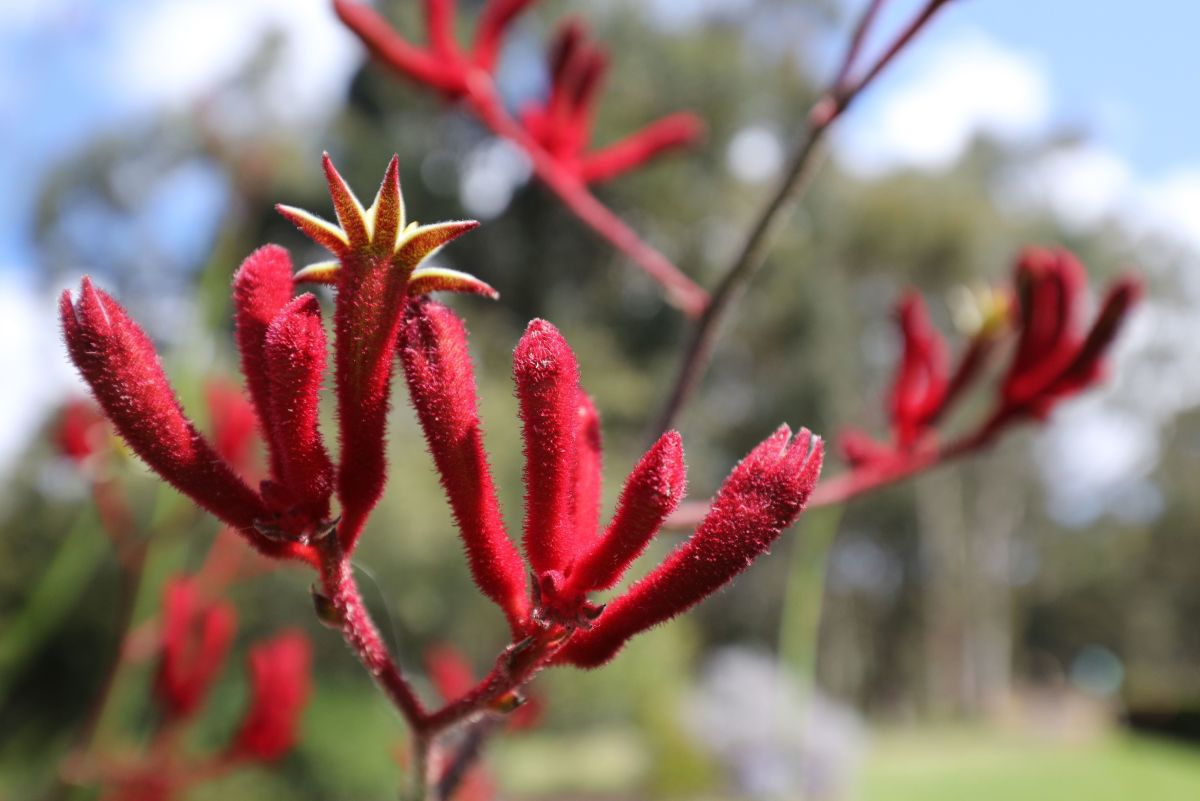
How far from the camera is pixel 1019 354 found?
41.0 inches

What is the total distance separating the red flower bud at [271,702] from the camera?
113 centimetres

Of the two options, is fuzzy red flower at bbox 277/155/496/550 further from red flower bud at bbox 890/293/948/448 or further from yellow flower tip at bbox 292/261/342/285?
red flower bud at bbox 890/293/948/448

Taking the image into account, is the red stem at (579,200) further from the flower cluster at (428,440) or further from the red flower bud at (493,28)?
the flower cluster at (428,440)

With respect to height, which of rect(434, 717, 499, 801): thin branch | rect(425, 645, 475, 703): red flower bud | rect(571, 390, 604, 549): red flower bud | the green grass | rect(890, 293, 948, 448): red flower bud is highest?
rect(571, 390, 604, 549): red flower bud

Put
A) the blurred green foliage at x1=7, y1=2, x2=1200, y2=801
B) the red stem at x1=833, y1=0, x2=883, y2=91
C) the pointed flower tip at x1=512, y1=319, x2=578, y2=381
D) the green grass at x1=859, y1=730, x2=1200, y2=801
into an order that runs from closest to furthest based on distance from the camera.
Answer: the pointed flower tip at x1=512, y1=319, x2=578, y2=381 < the red stem at x1=833, y1=0, x2=883, y2=91 < the blurred green foliage at x1=7, y1=2, x2=1200, y2=801 < the green grass at x1=859, y1=730, x2=1200, y2=801

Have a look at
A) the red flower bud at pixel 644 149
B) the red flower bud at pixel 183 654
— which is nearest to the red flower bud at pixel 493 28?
the red flower bud at pixel 644 149

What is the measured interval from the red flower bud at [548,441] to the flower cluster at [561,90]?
66 centimetres

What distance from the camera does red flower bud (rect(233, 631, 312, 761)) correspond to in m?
1.13

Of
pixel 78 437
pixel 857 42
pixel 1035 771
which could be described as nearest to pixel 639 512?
pixel 857 42

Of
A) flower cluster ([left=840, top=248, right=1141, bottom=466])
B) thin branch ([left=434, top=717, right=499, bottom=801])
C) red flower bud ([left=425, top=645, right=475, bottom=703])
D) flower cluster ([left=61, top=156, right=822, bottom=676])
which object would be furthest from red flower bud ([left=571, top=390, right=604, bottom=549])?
red flower bud ([left=425, top=645, right=475, bottom=703])

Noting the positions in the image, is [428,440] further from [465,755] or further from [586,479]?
[465,755]

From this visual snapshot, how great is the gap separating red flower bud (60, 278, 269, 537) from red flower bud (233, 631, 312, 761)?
0.65 m

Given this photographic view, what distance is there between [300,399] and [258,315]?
0.06 m

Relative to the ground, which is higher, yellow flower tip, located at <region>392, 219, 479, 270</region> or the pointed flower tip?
yellow flower tip, located at <region>392, 219, 479, 270</region>
